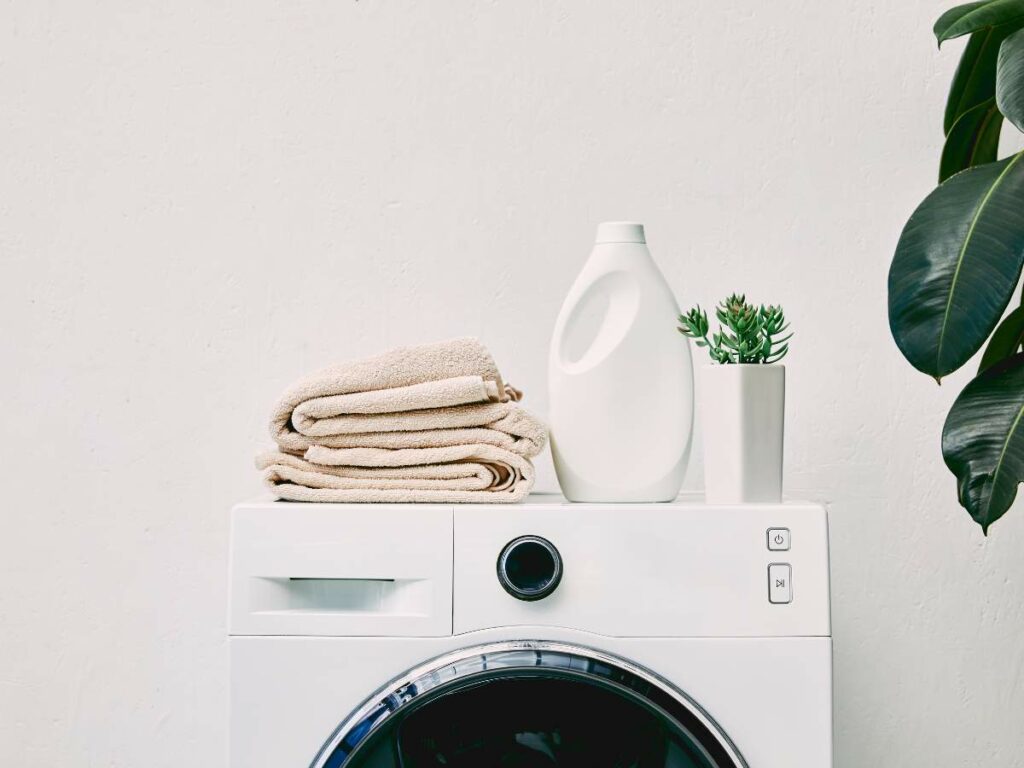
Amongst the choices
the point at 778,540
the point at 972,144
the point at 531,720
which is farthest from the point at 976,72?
the point at 531,720

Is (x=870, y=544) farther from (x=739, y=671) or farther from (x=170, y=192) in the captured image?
(x=170, y=192)

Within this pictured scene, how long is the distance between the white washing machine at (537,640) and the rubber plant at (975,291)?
158 millimetres

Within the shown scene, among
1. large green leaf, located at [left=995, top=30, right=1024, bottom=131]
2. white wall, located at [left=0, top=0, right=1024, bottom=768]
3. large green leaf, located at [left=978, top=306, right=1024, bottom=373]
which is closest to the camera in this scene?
large green leaf, located at [left=995, top=30, right=1024, bottom=131]

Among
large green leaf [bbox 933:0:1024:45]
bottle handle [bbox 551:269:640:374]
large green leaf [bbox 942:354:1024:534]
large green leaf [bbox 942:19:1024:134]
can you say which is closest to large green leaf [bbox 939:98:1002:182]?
large green leaf [bbox 942:19:1024:134]

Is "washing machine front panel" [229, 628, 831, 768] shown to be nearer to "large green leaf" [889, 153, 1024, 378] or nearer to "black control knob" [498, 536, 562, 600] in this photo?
"black control knob" [498, 536, 562, 600]

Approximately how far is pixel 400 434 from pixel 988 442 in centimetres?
57

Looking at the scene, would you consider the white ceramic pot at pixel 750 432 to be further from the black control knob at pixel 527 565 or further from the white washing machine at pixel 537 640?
the black control knob at pixel 527 565

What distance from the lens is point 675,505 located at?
3.20ft

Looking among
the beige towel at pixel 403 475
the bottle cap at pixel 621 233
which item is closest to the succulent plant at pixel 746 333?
the bottle cap at pixel 621 233

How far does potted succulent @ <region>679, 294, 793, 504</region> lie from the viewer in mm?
1002

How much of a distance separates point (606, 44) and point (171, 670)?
1.03 m

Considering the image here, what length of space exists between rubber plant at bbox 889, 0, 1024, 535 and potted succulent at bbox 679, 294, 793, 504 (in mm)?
135

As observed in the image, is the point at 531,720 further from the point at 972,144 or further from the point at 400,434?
the point at 972,144

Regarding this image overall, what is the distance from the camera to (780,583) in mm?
946
